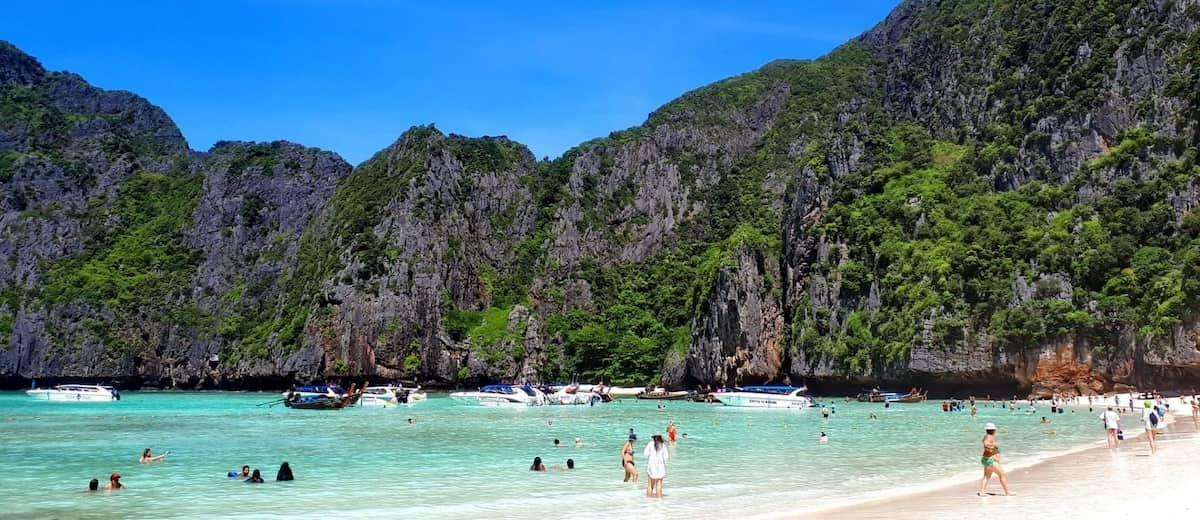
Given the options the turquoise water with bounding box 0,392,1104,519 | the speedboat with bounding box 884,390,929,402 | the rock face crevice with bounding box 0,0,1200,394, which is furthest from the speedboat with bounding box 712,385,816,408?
the turquoise water with bounding box 0,392,1104,519

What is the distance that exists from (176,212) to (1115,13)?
140084 millimetres

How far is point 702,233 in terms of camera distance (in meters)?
128

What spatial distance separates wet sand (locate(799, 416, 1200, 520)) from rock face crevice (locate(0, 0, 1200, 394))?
41745 mm

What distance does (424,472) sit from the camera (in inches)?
969

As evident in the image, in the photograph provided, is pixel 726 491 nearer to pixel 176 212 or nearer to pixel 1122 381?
pixel 1122 381

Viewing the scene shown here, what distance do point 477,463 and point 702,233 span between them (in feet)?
340

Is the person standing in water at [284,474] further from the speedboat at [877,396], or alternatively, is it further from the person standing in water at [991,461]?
the speedboat at [877,396]

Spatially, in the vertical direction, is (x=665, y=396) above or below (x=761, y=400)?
below

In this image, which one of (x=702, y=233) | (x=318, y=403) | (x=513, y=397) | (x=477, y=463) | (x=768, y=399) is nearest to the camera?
(x=477, y=463)

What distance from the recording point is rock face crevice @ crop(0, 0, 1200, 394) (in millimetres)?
68500

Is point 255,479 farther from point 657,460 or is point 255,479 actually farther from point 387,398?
point 387,398

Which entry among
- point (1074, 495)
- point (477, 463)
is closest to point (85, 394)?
point (477, 463)

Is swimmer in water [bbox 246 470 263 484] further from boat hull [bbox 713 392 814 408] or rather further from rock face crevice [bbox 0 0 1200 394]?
rock face crevice [bbox 0 0 1200 394]

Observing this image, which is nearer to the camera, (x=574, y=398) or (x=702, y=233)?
(x=574, y=398)
